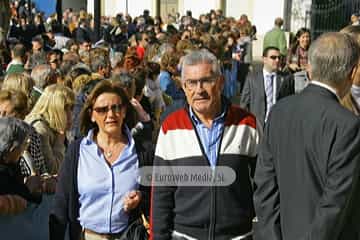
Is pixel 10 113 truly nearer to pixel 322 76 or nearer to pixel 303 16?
pixel 322 76

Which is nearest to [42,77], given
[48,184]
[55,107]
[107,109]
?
[55,107]

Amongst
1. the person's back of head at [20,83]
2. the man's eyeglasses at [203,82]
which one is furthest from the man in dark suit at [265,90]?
the man's eyeglasses at [203,82]

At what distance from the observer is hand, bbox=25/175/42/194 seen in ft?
14.6

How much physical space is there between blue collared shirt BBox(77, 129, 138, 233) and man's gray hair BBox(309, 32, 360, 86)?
156 centimetres

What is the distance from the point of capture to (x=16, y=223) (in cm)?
409

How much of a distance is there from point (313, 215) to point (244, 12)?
2985 cm

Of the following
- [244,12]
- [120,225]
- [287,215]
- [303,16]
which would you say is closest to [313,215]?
[287,215]

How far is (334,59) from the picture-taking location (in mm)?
3104

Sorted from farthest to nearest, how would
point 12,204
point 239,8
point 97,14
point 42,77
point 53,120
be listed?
point 239,8
point 97,14
point 42,77
point 53,120
point 12,204

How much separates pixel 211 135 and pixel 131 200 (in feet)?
2.40

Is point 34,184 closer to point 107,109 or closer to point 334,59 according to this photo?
point 107,109

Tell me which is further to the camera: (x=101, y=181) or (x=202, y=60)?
(x=101, y=181)

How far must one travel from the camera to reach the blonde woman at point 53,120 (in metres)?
5.58

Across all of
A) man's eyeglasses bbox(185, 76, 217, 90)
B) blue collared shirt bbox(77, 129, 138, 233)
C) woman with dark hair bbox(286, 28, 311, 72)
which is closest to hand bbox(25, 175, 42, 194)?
blue collared shirt bbox(77, 129, 138, 233)
